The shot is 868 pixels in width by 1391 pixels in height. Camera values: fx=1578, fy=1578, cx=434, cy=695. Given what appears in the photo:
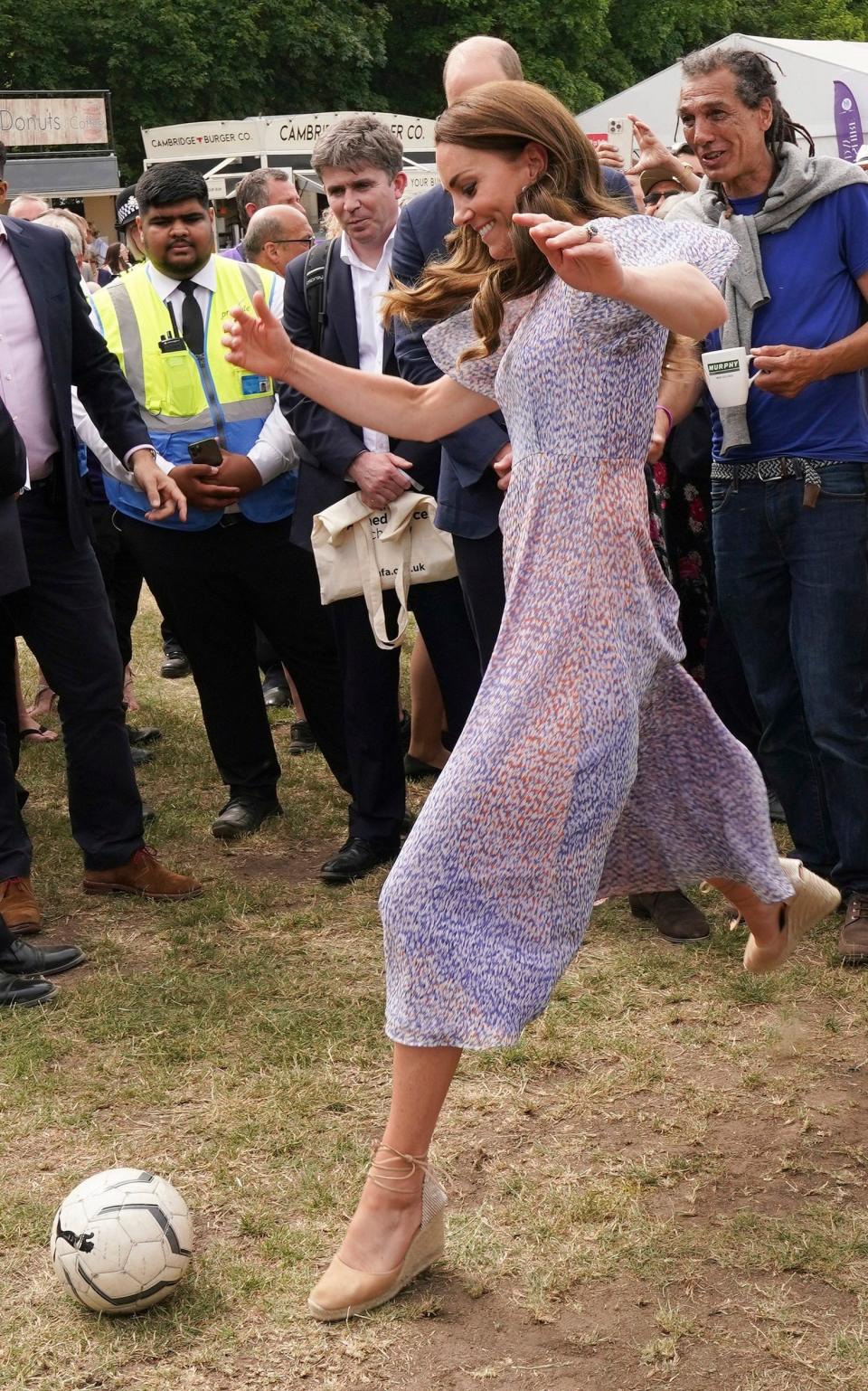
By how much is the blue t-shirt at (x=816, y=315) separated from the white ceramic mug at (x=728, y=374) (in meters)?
0.27

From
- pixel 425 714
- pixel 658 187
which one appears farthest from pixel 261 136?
pixel 425 714

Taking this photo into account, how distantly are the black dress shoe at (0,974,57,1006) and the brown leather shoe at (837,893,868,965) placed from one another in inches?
90.2

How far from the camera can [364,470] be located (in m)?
5.17

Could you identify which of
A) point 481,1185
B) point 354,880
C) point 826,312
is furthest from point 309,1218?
point 826,312

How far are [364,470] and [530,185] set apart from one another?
7.33 ft

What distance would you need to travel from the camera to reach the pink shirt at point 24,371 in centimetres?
498

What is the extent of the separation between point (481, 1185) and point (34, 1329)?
0.98 m

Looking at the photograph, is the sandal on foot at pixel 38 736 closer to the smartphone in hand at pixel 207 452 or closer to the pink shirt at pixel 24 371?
the smartphone in hand at pixel 207 452

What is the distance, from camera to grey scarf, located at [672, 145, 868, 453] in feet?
13.9

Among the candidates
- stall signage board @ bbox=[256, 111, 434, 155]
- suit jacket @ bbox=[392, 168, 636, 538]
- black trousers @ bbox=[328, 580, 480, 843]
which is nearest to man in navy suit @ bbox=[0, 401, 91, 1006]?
black trousers @ bbox=[328, 580, 480, 843]

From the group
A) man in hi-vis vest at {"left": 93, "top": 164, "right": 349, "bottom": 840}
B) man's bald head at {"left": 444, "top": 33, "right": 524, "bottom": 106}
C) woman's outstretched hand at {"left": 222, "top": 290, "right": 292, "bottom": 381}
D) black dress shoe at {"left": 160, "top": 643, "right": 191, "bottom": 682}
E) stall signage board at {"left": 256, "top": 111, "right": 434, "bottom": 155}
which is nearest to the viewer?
woman's outstretched hand at {"left": 222, "top": 290, "right": 292, "bottom": 381}

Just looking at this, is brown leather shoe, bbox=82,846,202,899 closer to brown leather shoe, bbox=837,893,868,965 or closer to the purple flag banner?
brown leather shoe, bbox=837,893,868,965

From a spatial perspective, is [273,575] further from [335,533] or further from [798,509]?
[798,509]

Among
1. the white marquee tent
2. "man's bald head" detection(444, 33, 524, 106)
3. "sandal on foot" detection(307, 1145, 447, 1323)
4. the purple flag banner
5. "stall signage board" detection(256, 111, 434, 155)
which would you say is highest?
"stall signage board" detection(256, 111, 434, 155)
